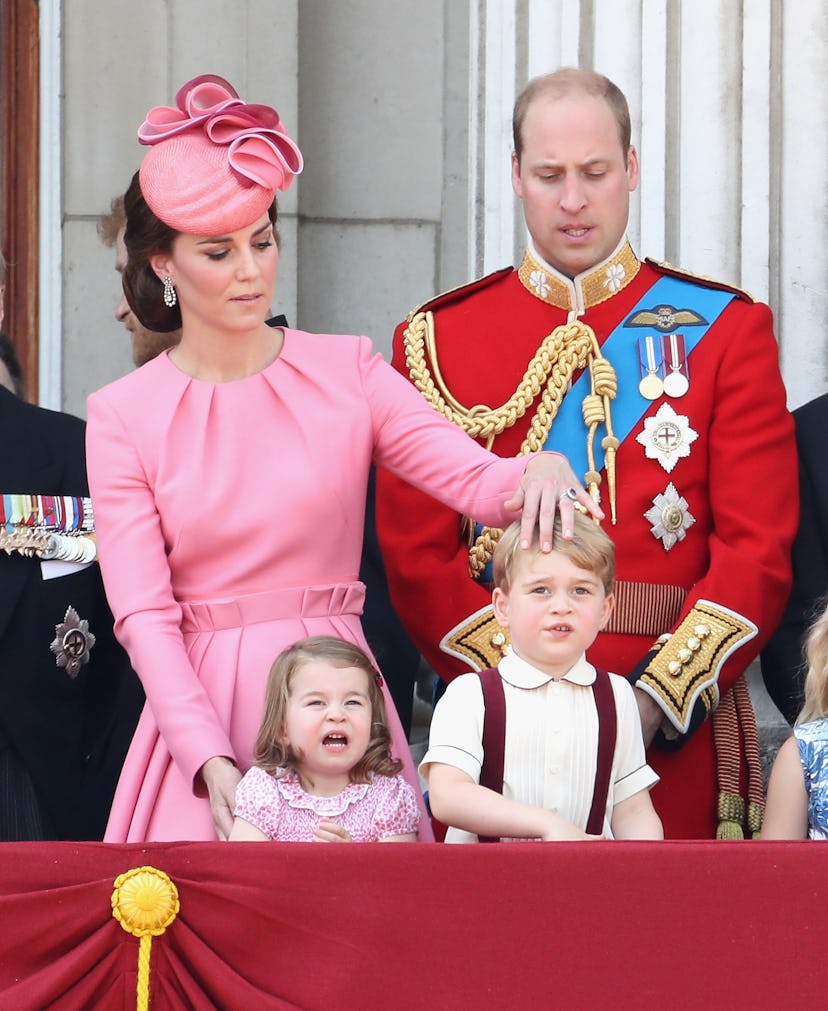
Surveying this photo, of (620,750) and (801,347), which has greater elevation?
(801,347)

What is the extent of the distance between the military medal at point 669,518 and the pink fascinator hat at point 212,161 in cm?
82

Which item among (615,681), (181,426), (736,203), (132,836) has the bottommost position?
(132,836)

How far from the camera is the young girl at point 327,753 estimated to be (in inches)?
119

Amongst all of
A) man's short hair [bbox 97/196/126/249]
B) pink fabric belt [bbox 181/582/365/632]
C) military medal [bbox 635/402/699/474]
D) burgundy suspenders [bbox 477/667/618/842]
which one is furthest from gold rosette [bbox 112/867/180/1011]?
man's short hair [bbox 97/196/126/249]

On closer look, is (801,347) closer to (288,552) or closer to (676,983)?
(288,552)

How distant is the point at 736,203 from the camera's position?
15.0ft

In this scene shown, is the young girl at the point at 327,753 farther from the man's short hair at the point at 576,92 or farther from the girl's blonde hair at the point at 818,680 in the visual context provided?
the man's short hair at the point at 576,92

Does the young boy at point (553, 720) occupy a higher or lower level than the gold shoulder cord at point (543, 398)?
lower

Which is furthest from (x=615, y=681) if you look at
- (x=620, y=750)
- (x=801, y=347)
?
(x=801, y=347)

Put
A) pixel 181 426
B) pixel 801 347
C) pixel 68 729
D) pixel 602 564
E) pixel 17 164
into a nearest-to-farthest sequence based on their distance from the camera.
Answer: pixel 602 564 < pixel 181 426 < pixel 68 729 < pixel 801 347 < pixel 17 164

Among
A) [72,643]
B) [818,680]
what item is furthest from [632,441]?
[72,643]

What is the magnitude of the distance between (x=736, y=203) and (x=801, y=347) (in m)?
0.33

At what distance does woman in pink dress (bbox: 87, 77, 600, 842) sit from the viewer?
3141 millimetres

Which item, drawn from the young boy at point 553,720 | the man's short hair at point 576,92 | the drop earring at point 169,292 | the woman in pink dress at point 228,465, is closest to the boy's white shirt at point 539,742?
the young boy at point 553,720
